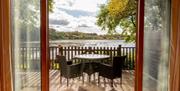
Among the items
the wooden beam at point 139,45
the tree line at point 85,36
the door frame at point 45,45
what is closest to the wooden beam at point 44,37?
the door frame at point 45,45

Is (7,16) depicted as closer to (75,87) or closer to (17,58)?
(17,58)

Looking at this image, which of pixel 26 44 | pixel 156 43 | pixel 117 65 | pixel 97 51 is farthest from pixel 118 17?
pixel 26 44

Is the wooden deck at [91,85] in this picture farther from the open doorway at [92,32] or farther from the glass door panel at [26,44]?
the glass door panel at [26,44]

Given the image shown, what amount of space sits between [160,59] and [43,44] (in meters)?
1.65

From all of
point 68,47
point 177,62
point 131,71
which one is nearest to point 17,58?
point 177,62

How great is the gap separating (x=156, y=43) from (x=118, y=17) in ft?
13.4

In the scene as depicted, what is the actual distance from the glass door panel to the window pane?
60.1 inches

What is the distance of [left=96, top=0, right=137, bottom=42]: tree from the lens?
22.4 feet

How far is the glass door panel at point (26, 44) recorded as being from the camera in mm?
2994

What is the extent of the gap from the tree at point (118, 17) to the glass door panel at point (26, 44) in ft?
13.7

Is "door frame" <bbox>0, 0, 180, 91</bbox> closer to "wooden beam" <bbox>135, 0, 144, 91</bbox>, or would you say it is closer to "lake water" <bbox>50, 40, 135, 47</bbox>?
"wooden beam" <bbox>135, 0, 144, 91</bbox>

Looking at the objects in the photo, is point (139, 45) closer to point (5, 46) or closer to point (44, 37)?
point (44, 37)

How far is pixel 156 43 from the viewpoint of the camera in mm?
3154

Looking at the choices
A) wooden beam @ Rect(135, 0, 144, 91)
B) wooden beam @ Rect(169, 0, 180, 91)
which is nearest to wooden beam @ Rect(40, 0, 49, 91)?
wooden beam @ Rect(135, 0, 144, 91)
